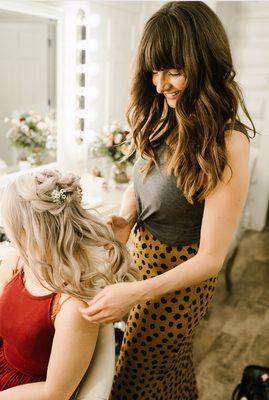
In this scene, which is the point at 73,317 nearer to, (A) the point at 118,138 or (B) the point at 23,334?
(B) the point at 23,334

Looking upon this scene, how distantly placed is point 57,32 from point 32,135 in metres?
0.62

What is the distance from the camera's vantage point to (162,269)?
135 cm

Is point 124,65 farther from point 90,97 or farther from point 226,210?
point 226,210

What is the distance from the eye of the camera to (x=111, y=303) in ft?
3.31

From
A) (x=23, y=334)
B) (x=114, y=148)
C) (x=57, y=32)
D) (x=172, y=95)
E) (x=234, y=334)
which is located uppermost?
(x=57, y=32)

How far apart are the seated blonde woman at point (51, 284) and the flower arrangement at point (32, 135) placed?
128cm

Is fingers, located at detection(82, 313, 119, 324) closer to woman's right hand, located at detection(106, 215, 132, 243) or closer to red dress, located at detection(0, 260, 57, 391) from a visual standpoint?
red dress, located at detection(0, 260, 57, 391)

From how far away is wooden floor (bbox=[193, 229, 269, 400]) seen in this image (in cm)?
208

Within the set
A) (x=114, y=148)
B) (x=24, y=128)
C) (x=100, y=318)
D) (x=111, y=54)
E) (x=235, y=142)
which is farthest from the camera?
(x=111, y=54)

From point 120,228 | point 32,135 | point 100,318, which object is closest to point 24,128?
point 32,135

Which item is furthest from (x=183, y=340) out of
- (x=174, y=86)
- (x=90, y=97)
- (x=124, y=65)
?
(x=124, y=65)

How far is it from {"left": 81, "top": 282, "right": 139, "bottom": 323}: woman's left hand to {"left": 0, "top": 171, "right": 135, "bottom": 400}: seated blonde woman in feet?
0.13

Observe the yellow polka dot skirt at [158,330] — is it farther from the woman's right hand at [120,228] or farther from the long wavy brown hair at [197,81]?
the long wavy brown hair at [197,81]

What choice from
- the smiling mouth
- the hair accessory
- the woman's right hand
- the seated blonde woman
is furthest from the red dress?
the smiling mouth
